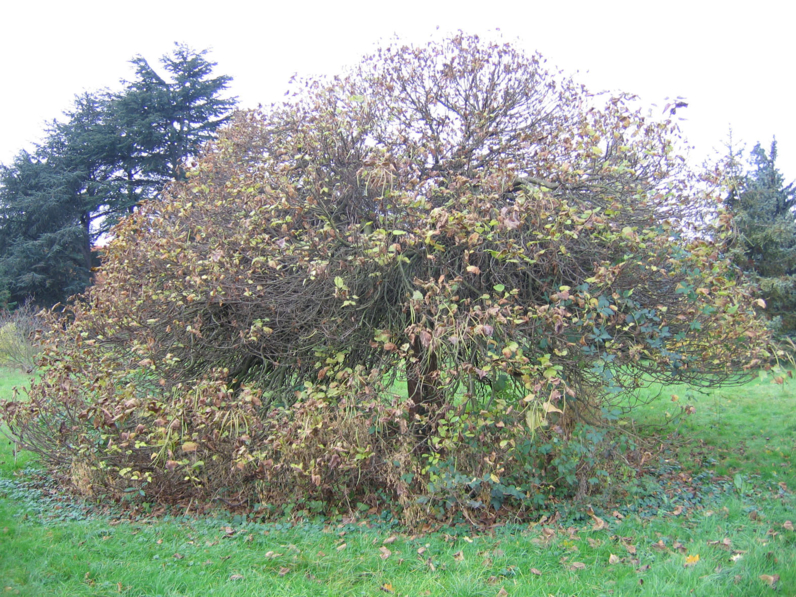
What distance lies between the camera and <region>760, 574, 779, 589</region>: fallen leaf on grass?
328 centimetres

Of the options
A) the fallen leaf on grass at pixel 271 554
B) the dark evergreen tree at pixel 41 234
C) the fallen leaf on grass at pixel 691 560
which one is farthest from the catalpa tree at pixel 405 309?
the dark evergreen tree at pixel 41 234

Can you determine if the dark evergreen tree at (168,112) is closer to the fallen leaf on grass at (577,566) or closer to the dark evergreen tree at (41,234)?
the dark evergreen tree at (41,234)

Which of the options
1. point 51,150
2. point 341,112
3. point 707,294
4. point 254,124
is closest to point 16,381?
point 254,124

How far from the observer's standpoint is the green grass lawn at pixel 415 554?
356 centimetres

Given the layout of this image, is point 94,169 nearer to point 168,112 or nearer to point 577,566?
point 168,112

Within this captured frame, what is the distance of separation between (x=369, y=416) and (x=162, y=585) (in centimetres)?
209

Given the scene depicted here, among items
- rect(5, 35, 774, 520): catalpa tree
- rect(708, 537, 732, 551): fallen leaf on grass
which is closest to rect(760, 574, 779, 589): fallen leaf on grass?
rect(708, 537, 732, 551): fallen leaf on grass

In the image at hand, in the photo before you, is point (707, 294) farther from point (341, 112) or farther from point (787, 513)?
point (341, 112)

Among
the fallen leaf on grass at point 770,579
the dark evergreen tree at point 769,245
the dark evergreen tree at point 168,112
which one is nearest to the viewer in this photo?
the fallen leaf on grass at point 770,579

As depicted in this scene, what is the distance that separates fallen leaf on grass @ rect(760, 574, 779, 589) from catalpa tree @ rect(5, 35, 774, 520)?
1600 mm

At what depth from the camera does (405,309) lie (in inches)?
209

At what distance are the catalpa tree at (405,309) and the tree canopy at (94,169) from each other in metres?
17.8

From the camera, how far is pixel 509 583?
11.8 ft

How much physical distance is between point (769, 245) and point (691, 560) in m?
17.1
